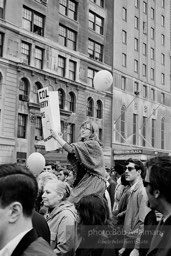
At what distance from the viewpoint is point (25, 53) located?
2708cm

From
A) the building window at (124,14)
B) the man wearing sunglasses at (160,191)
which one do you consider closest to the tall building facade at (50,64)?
the building window at (124,14)

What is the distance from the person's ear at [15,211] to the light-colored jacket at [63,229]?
83.3 inches

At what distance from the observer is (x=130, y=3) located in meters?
39.9

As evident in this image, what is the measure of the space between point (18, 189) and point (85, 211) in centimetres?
178

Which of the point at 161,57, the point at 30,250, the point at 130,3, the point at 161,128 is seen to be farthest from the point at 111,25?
the point at 30,250

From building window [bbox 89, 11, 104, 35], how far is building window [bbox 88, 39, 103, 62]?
4.65ft

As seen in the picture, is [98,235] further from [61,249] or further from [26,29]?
[26,29]

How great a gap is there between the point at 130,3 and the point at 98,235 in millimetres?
39654

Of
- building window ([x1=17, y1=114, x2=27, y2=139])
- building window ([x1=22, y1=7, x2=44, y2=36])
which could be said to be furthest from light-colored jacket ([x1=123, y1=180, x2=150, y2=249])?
building window ([x1=22, y1=7, x2=44, y2=36])

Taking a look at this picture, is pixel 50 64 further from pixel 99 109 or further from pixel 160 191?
pixel 160 191

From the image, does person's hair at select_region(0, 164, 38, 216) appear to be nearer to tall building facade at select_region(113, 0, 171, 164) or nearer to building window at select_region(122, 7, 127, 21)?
tall building facade at select_region(113, 0, 171, 164)

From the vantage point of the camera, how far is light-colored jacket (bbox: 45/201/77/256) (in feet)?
12.5

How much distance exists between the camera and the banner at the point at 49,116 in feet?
21.5

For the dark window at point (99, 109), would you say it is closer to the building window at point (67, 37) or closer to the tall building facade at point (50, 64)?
the tall building facade at point (50, 64)
